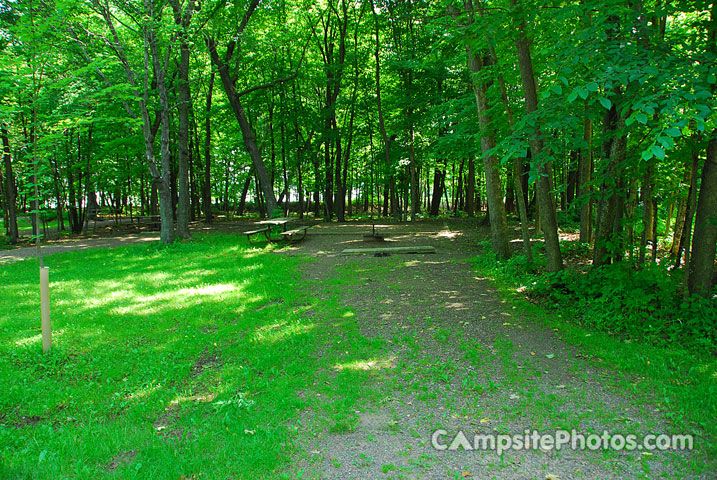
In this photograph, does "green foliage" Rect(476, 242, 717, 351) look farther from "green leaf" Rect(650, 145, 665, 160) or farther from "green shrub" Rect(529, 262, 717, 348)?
"green leaf" Rect(650, 145, 665, 160)

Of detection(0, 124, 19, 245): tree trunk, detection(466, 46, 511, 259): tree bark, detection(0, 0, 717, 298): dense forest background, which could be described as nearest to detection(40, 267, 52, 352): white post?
detection(0, 0, 717, 298): dense forest background

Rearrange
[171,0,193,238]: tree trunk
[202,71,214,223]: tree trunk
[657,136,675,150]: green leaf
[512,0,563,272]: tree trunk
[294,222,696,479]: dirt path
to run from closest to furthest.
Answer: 1. [294,222,696,479]: dirt path
2. [657,136,675,150]: green leaf
3. [512,0,563,272]: tree trunk
4. [171,0,193,238]: tree trunk
5. [202,71,214,223]: tree trunk

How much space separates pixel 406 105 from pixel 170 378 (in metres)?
14.5

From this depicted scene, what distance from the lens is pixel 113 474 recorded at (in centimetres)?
279

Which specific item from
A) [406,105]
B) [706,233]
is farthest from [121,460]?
[406,105]

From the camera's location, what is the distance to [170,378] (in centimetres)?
430

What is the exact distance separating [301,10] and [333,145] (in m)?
6.12

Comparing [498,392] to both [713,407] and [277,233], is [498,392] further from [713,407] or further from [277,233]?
[277,233]

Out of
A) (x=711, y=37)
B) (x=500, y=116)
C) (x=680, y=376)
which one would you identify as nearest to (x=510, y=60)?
(x=500, y=116)

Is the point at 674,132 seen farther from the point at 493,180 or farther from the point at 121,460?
the point at 493,180

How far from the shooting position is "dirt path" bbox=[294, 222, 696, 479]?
9.04ft

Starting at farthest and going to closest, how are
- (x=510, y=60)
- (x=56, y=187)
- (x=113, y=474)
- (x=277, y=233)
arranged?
1. (x=56, y=187)
2. (x=277, y=233)
3. (x=510, y=60)
4. (x=113, y=474)

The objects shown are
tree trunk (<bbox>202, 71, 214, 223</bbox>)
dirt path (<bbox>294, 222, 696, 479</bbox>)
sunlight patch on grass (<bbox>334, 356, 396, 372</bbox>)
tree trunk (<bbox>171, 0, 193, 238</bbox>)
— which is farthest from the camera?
tree trunk (<bbox>202, 71, 214, 223</bbox>)

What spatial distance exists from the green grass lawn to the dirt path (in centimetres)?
28
